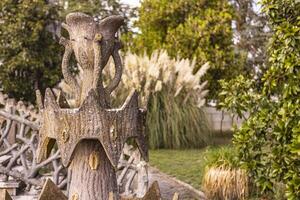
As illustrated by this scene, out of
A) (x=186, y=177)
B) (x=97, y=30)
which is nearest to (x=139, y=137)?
(x=97, y=30)

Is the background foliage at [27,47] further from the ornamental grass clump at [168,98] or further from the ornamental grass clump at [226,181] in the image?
the ornamental grass clump at [226,181]

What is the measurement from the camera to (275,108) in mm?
5645

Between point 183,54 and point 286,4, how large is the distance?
11806 mm

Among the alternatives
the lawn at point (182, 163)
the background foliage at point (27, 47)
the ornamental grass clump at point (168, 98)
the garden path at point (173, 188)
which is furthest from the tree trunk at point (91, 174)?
the background foliage at point (27, 47)

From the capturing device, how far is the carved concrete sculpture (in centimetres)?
247

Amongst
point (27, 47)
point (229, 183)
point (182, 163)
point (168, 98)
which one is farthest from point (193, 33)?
point (229, 183)

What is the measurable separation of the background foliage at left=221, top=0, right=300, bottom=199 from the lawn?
10.0 feet

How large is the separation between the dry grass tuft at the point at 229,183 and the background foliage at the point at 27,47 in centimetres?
811

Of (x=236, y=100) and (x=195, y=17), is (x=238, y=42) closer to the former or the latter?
(x=195, y=17)

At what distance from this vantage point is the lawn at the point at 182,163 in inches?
382

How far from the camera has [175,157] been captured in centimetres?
1235

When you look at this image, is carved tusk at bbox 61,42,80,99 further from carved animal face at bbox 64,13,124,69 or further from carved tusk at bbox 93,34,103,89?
carved tusk at bbox 93,34,103,89

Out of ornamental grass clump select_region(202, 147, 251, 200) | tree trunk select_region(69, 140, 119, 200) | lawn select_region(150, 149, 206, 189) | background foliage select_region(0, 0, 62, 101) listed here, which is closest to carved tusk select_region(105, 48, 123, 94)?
tree trunk select_region(69, 140, 119, 200)

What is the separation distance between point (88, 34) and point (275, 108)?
3.42m
